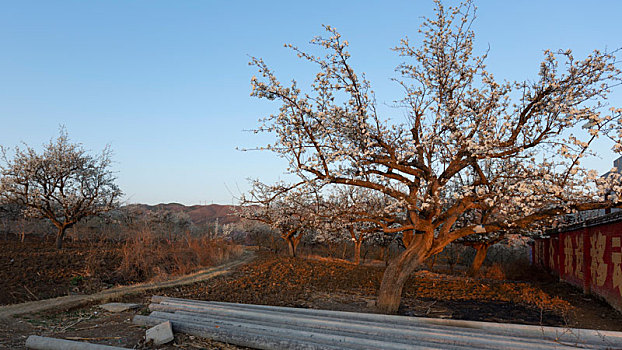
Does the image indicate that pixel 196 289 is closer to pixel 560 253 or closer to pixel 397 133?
pixel 397 133

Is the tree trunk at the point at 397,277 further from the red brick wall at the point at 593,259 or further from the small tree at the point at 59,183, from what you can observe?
the small tree at the point at 59,183

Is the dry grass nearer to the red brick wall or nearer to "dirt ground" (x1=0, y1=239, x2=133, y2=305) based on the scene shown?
"dirt ground" (x1=0, y1=239, x2=133, y2=305)

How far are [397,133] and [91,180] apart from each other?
1617 cm

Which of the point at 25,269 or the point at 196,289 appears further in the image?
the point at 25,269

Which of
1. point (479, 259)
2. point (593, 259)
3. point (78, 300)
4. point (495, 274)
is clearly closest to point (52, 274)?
point (78, 300)

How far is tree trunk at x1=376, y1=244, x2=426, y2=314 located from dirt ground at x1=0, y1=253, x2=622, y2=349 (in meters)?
0.48

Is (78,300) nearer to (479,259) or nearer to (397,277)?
(397,277)

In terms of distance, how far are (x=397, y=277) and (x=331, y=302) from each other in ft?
7.28

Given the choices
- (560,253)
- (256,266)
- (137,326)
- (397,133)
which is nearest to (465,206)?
(397,133)

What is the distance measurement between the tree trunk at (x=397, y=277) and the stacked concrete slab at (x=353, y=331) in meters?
3.10

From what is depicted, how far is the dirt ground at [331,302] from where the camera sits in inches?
242

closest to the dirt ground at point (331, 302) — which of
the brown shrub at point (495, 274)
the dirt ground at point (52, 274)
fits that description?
the dirt ground at point (52, 274)

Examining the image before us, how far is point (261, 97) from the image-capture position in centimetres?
799

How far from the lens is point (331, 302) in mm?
10531
